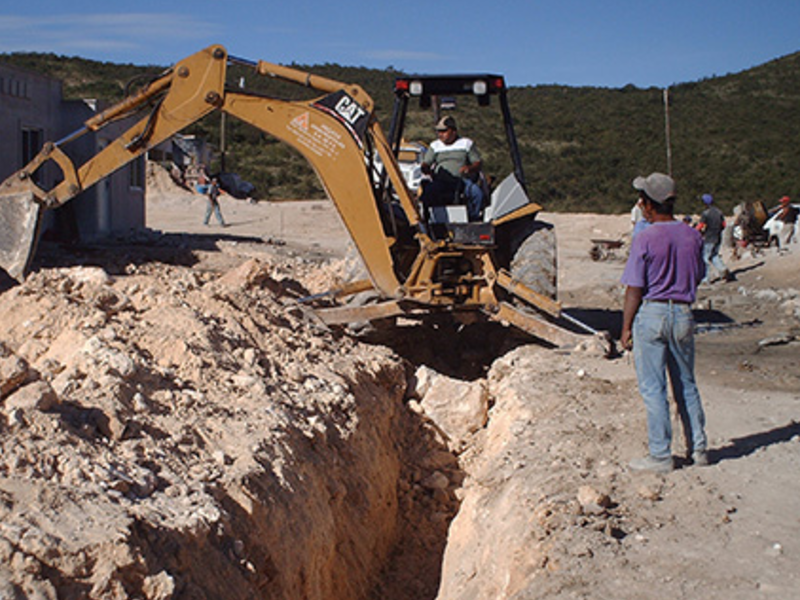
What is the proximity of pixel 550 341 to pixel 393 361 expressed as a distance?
1591 millimetres

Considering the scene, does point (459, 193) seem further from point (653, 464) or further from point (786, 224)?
point (786, 224)

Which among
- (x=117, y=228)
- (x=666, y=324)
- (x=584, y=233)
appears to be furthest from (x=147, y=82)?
Result: (x=584, y=233)

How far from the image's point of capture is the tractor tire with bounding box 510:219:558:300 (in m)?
10.2

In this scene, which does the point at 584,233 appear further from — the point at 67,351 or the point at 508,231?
the point at 67,351

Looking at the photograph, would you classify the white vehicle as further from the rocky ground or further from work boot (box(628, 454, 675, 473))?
work boot (box(628, 454, 675, 473))

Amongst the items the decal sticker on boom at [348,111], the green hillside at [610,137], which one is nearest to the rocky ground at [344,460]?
the decal sticker on boom at [348,111]

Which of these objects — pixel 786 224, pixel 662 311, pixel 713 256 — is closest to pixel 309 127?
pixel 662 311

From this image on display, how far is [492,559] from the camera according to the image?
19.2ft

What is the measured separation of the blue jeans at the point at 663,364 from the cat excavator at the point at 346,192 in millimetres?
3526

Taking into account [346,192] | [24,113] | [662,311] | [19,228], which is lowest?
[662,311]

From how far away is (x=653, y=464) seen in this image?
241 inches

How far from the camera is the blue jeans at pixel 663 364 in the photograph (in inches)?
233

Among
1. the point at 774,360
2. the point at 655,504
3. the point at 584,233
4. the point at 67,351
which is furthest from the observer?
the point at 584,233

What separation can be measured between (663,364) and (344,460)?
2.54m
